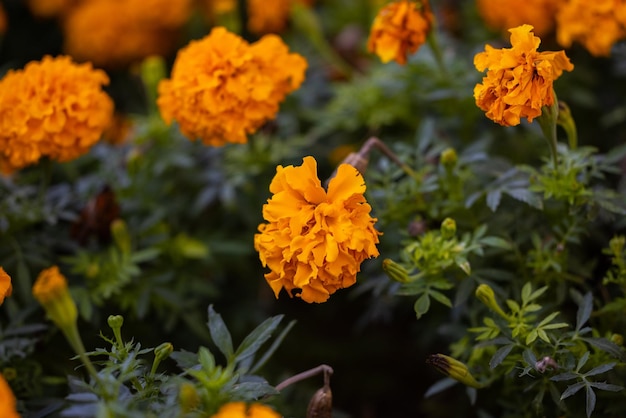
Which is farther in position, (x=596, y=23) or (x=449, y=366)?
(x=596, y=23)

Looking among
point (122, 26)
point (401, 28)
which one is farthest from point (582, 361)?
point (122, 26)

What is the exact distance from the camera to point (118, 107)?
2623 mm

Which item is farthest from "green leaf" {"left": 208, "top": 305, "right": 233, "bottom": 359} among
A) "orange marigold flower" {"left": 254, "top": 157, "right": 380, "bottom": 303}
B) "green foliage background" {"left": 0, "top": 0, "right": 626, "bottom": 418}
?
"orange marigold flower" {"left": 254, "top": 157, "right": 380, "bottom": 303}

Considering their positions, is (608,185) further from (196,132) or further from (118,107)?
(118,107)

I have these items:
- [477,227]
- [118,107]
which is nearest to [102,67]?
[118,107]

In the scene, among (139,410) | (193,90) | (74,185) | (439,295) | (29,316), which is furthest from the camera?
(74,185)

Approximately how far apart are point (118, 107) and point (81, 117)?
52.5 inches

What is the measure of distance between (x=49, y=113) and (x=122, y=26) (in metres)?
1.15

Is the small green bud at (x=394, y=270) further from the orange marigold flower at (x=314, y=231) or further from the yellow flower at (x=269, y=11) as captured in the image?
the yellow flower at (x=269, y=11)

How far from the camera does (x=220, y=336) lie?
3.57ft

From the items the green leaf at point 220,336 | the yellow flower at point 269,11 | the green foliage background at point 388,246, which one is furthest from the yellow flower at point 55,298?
the yellow flower at point 269,11

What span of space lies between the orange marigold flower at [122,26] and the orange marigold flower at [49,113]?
3.13 ft

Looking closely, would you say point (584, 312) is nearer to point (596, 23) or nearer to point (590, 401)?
point (590, 401)

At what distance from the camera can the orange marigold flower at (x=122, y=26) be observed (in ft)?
7.48
